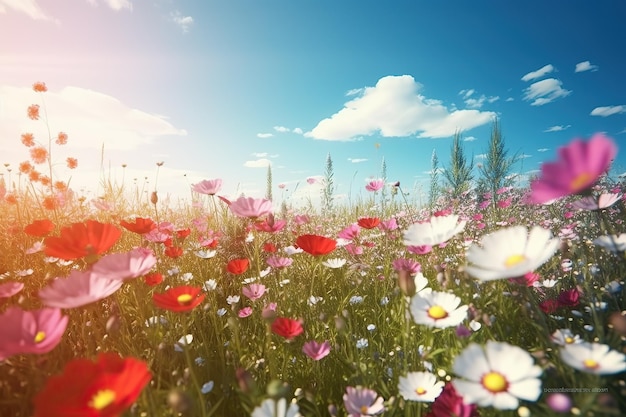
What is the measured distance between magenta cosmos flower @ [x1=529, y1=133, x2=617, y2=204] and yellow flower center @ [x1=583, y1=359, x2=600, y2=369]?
340mm

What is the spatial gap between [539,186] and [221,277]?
2.33 metres

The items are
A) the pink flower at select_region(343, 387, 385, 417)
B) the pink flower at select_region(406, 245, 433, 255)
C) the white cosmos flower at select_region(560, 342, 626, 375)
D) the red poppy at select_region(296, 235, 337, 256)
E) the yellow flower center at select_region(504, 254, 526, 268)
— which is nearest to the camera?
the white cosmos flower at select_region(560, 342, 626, 375)

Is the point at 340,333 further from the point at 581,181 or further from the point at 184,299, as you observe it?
the point at 581,181

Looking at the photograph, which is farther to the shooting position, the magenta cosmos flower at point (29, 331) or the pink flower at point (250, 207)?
the pink flower at point (250, 207)

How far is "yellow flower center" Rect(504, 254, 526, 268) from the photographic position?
2.55 feet

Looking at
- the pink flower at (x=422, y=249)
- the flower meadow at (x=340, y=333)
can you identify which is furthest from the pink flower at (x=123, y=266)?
the pink flower at (x=422, y=249)

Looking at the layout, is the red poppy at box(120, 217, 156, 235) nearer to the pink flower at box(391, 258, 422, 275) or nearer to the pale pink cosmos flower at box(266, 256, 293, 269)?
the pale pink cosmos flower at box(266, 256, 293, 269)

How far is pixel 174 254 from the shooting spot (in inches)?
79.4

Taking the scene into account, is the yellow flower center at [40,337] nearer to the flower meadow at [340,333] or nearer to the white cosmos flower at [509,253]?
the flower meadow at [340,333]

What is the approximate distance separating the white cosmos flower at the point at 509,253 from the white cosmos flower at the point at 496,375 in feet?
0.51

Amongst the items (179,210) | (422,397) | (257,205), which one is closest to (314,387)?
(422,397)

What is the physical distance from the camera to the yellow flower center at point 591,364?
0.70 meters

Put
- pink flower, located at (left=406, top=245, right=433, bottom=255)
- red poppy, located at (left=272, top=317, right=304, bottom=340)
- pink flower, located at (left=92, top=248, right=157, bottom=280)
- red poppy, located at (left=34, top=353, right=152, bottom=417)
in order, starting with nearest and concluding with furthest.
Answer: red poppy, located at (left=34, top=353, right=152, bottom=417), pink flower, located at (left=92, top=248, right=157, bottom=280), red poppy, located at (left=272, top=317, right=304, bottom=340), pink flower, located at (left=406, top=245, right=433, bottom=255)

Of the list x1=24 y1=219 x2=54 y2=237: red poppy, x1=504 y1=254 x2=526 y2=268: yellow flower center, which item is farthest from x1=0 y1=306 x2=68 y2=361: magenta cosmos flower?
x1=24 y1=219 x2=54 y2=237: red poppy
